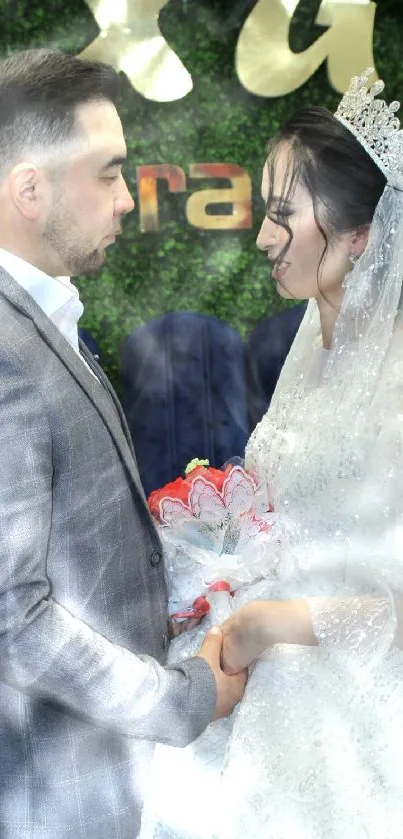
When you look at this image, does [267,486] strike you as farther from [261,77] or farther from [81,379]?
[261,77]

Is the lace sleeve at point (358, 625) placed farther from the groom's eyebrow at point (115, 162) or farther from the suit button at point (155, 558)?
the groom's eyebrow at point (115, 162)

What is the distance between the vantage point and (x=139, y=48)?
88 cm

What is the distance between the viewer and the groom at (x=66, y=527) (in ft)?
2.19

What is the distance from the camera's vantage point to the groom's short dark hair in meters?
0.71

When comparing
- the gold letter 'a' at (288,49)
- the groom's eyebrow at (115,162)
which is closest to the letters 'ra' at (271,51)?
the gold letter 'a' at (288,49)

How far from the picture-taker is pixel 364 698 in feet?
2.69

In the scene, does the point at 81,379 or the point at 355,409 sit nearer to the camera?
the point at 81,379

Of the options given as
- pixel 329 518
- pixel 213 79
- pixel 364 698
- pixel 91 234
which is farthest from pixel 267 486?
pixel 213 79

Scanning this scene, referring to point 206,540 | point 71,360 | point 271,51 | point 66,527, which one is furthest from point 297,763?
point 271,51

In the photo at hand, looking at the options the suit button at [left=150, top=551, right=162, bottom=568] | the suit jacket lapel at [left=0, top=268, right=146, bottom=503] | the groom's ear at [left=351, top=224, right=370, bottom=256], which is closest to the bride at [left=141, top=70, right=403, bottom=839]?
the groom's ear at [left=351, top=224, right=370, bottom=256]

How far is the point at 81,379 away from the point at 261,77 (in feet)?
1.50

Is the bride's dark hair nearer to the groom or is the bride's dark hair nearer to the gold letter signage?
the gold letter signage

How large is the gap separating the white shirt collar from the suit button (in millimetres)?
205

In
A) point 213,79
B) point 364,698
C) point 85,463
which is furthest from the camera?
point 213,79
